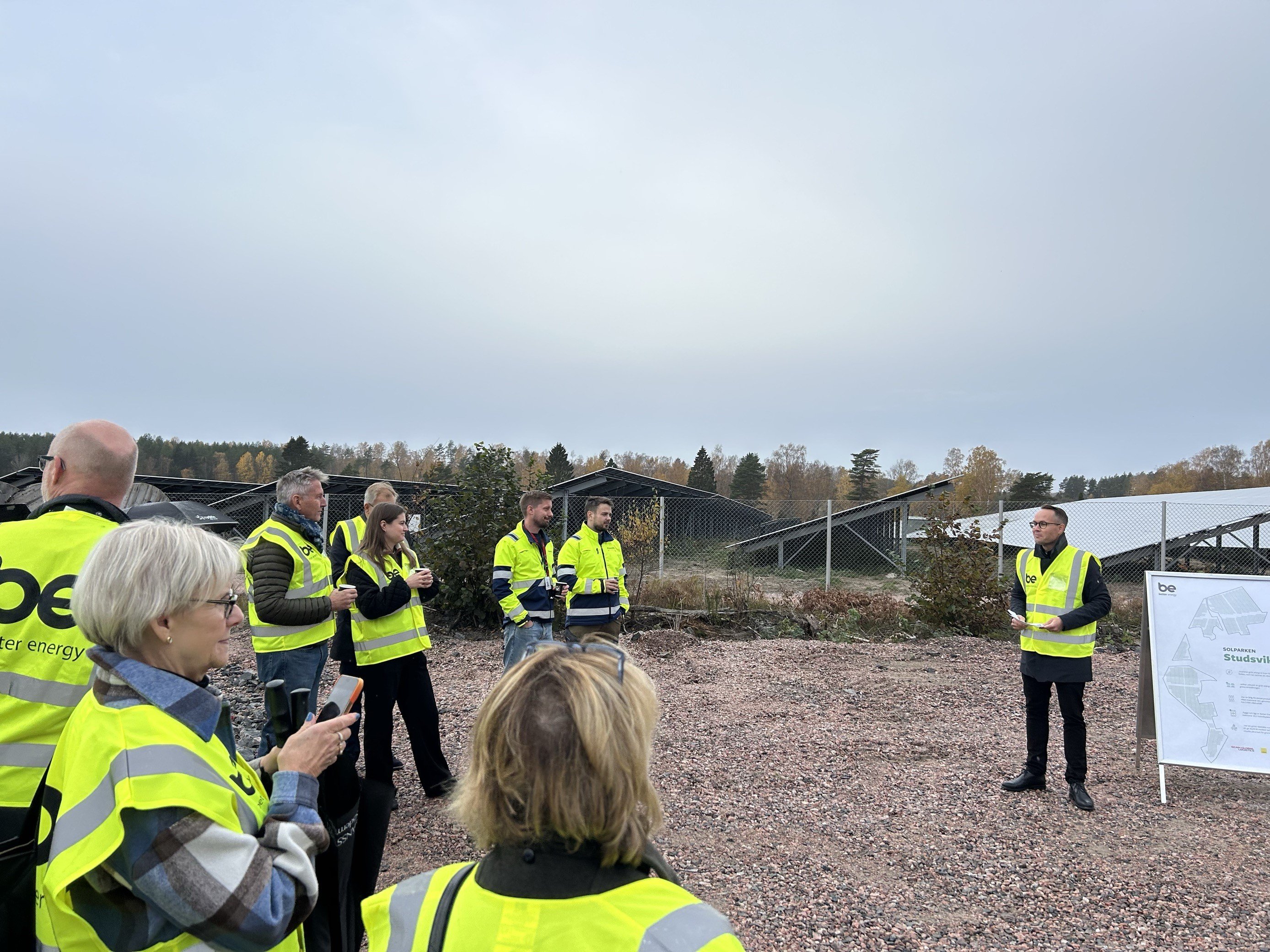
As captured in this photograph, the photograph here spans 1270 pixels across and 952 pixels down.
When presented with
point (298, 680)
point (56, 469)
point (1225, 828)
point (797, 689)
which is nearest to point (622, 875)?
point (56, 469)

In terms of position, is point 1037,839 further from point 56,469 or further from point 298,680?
point 56,469

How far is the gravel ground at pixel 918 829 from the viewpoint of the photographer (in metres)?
3.42

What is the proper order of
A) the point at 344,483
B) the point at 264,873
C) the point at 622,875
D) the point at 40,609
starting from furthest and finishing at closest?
the point at 344,483, the point at 40,609, the point at 264,873, the point at 622,875

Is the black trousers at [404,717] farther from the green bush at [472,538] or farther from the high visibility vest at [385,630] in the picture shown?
the green bush at [472,538]

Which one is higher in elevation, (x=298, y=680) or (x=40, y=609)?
(x=40, y=609)

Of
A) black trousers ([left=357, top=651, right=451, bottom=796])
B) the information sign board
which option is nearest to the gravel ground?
black trousers ([left=357, top=651, right=451, bottom=796])

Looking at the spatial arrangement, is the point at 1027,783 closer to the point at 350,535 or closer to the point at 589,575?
the point at 589,575

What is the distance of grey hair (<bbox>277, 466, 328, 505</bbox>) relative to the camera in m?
4.31

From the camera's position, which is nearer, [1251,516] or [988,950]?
[988,950]

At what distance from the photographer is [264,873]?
1.37 metres

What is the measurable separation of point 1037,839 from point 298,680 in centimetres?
433

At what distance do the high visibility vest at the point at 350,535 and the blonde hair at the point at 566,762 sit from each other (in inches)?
147

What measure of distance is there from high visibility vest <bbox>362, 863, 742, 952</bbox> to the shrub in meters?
10.9

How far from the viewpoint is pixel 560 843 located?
118 centimetres
